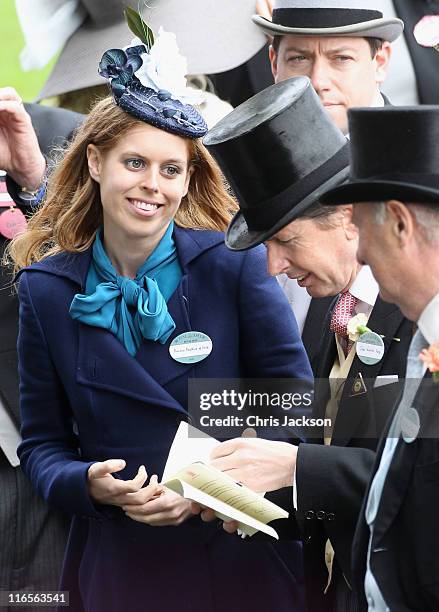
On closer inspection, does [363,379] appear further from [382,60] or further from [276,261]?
[382,60]

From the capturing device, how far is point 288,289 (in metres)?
4.35

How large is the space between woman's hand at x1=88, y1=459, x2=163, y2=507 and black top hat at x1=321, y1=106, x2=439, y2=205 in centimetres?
108

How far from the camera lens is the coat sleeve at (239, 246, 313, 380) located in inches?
147

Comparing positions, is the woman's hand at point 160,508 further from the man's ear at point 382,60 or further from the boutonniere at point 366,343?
the man's ear at point 382,60

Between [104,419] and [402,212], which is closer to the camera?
[402,212]

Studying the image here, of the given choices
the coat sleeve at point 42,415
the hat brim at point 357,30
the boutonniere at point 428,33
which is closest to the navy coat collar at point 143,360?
the coat sleeve at point 42,415

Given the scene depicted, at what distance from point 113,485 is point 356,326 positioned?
0.81 m

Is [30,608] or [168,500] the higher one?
[168,500]

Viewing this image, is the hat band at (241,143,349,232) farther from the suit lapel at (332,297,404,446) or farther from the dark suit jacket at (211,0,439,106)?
the dark suit jacket at (211,0,439,106)

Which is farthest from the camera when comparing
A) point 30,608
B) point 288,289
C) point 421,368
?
point 30,608

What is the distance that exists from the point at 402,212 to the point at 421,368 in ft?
1.27

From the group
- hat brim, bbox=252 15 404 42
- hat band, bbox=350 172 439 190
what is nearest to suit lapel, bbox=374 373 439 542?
hat band, bbox=350 172 439 190

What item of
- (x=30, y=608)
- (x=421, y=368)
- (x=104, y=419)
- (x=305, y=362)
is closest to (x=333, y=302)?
(x=305, y=362)

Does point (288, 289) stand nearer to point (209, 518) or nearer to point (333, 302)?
point (333, 302)
